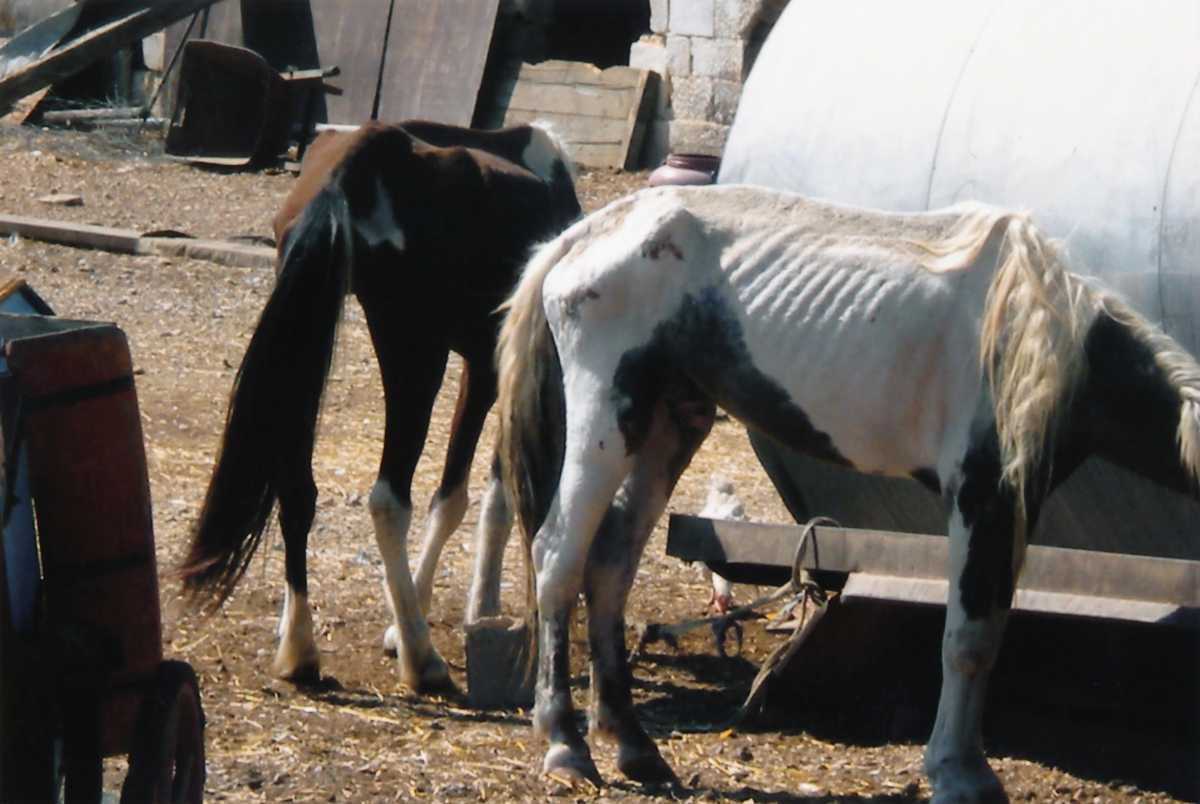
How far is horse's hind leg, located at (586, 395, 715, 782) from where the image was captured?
4.49m

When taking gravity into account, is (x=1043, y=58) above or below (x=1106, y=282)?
above

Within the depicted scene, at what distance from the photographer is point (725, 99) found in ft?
43.9

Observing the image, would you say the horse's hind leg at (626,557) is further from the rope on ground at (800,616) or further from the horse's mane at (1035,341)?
the horse's mane at (1035,341)

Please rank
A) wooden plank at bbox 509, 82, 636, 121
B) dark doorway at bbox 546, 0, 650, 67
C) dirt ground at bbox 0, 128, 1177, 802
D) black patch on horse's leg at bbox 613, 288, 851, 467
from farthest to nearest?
dark doorway at bbox 546, 0, 650, 67
wooden plank at bbox 509, 82, 636, 121
dirt ground at bbox 0, 128, 1177, 802
black patch on horse's leg at bbox 613, 288, 851, 467

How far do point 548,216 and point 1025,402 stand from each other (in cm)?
215

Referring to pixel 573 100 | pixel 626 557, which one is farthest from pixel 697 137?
pixel 626 557

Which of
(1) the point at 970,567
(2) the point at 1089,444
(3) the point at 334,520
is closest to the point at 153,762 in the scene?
(1) the point at 970,567

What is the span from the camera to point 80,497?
10.4ft

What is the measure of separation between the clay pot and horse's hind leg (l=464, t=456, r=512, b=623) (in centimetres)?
230

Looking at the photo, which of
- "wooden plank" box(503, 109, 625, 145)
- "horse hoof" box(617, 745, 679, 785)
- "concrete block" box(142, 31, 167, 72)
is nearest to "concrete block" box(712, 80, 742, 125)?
"wooden plank" box(503, 109, 625, 145)

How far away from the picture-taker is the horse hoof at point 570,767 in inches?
171

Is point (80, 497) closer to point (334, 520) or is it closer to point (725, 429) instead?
point (334, 520)

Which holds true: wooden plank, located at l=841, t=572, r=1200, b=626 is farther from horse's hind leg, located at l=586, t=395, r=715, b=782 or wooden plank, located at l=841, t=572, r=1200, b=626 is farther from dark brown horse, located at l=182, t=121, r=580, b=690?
dark brown horse, located at l=182, t=121, r=580, b=690

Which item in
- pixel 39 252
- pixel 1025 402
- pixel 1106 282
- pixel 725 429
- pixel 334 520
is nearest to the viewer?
pixel 1025 402
